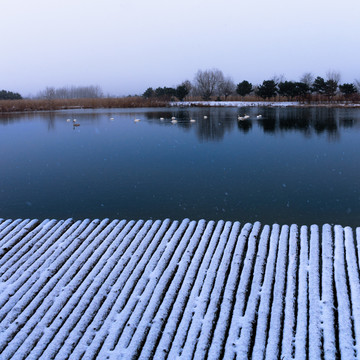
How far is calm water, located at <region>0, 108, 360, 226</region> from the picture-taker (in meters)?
10.5

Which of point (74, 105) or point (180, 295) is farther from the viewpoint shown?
point (74, 105)

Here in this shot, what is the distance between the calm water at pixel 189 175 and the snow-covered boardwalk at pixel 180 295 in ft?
12.8

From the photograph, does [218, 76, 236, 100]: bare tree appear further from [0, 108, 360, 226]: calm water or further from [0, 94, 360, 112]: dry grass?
[0, 108, 360, 226]: calm water

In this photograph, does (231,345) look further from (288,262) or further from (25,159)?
(25,159)

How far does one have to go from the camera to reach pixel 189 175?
15.0 meters

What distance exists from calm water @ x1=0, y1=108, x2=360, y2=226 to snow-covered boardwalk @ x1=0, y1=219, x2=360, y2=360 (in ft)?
12.8

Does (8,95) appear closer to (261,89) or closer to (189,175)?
(261,89)

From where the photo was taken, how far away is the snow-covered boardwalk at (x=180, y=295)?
12.8 feet

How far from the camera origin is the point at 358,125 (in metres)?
28.5

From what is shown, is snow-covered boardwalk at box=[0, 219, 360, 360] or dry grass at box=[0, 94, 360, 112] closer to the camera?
snow-covered boardwalk at box=[0, 219, 360, 360]

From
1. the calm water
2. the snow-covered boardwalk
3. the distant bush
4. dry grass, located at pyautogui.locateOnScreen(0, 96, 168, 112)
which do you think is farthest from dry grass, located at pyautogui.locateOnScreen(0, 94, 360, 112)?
the snow-covered boardwalk

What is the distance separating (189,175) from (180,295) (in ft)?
34.4

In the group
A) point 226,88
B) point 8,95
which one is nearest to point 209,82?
point 226,88

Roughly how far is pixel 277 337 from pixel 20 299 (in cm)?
323
